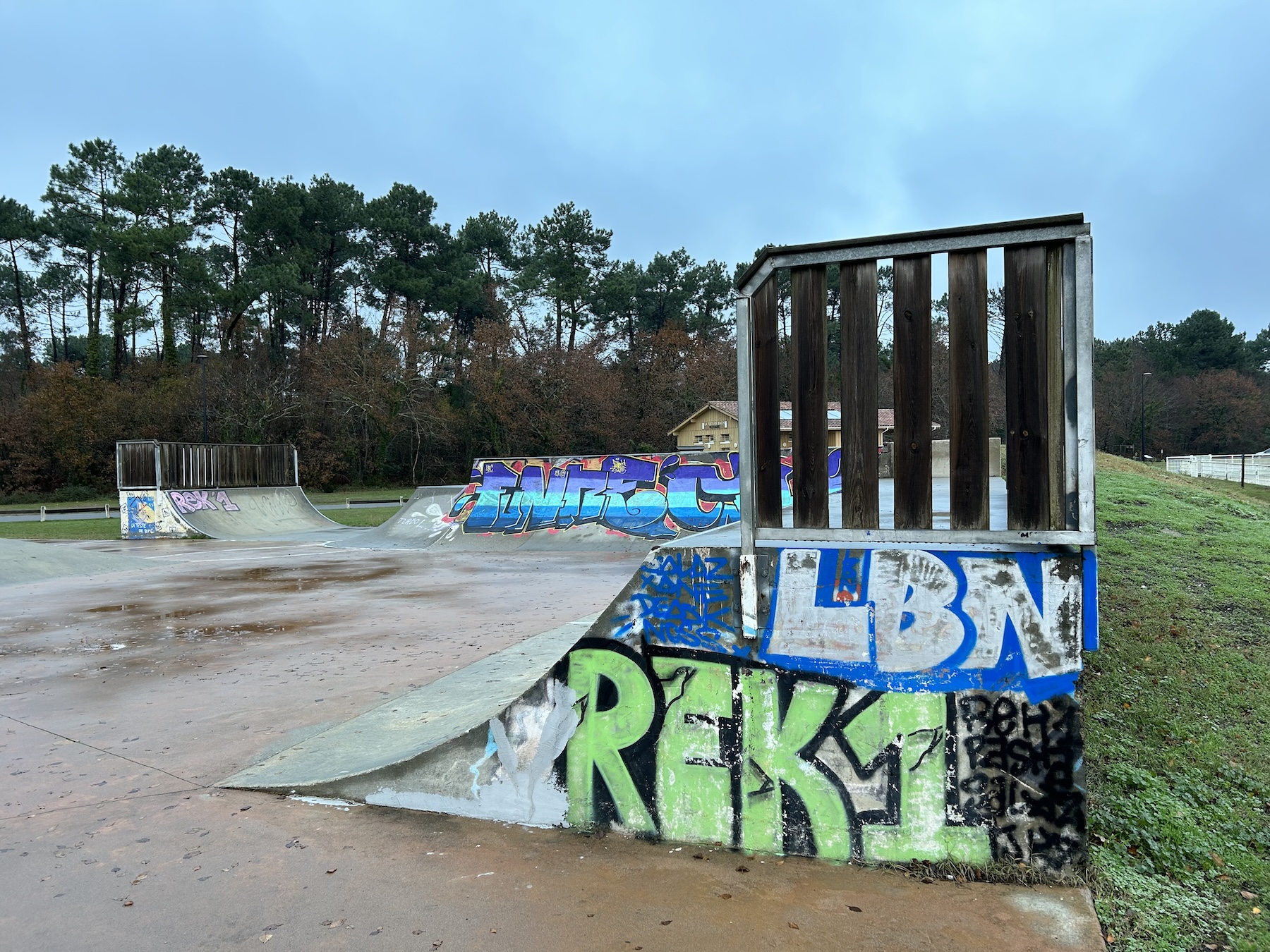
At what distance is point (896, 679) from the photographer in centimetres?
341

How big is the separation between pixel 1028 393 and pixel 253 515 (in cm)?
2762

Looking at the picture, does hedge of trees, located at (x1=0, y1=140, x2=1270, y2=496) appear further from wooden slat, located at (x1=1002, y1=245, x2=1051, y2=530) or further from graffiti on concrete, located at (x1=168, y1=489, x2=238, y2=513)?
wooden slat, located at (x1=1002, y1=245, x2=1051, y2=530)

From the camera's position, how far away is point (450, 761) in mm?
4195

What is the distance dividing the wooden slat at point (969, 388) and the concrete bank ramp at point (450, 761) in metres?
2.10

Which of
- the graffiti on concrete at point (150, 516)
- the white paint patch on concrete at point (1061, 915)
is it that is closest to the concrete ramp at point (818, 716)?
the white paint patch on concrete at point (1061, 915)

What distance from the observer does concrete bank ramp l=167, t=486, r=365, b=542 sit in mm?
24266

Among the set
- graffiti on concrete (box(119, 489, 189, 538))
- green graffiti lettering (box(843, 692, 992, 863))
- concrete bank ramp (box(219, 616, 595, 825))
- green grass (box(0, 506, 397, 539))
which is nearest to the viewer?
green graffiti lettering (box(843, 692, 992, 863))

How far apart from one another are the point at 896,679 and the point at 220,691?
19.0ft

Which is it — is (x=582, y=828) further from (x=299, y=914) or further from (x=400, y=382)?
(x=400, y=382)

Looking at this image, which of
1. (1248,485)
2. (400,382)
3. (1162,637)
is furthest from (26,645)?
(1248,485)

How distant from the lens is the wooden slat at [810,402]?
137 inches

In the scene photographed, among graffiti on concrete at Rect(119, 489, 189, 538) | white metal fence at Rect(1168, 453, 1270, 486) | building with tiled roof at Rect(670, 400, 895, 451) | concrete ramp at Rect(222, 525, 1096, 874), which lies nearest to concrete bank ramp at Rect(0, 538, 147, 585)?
graffiti on concrete at Rect(119, 489, 189, 538)

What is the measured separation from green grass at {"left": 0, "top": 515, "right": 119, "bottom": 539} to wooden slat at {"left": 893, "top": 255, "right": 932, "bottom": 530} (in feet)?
90.7

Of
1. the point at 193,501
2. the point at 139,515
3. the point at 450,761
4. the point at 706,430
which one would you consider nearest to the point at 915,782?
the point at 450,761
